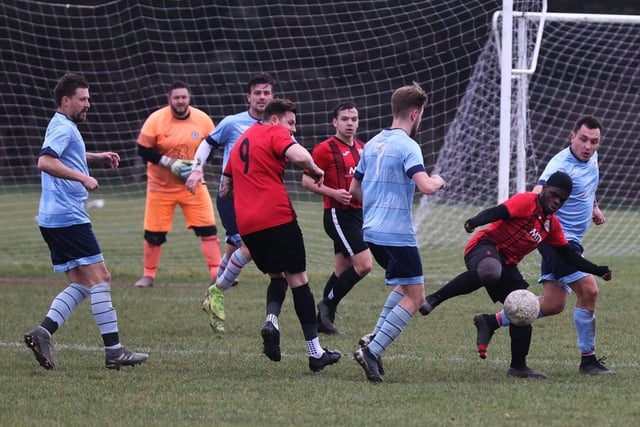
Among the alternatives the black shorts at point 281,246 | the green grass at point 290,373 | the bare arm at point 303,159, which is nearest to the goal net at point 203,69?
the green grass at point 290,373

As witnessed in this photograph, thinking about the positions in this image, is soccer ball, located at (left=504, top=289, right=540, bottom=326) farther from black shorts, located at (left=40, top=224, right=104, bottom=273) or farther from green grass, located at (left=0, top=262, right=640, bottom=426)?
black shorts, located at (left=40, top=224, right=104, bottom=273)

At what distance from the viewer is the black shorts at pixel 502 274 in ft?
22.6

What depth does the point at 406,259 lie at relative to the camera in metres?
6.73

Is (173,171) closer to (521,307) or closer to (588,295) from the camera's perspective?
(588,295)

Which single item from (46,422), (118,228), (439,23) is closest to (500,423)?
(46,422)

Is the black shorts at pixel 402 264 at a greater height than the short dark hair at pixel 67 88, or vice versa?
the short dark hair at pixel 67 88

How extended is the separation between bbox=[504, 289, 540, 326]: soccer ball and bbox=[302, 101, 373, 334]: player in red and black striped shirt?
2608mm

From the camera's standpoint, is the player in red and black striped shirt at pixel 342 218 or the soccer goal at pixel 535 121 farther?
the soccer goal at pixel 535 121

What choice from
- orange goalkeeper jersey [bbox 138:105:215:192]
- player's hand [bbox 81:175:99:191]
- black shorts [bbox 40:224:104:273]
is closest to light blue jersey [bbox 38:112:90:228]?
black shorts [bbox 40:224:104:273]

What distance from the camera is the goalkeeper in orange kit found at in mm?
12008

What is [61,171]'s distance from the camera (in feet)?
23.0

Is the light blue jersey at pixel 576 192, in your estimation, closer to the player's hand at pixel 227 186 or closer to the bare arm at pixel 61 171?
the player's hand at pixel 227 186

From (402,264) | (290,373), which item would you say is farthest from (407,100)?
(290,373)

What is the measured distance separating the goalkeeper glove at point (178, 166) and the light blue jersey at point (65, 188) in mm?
4435
